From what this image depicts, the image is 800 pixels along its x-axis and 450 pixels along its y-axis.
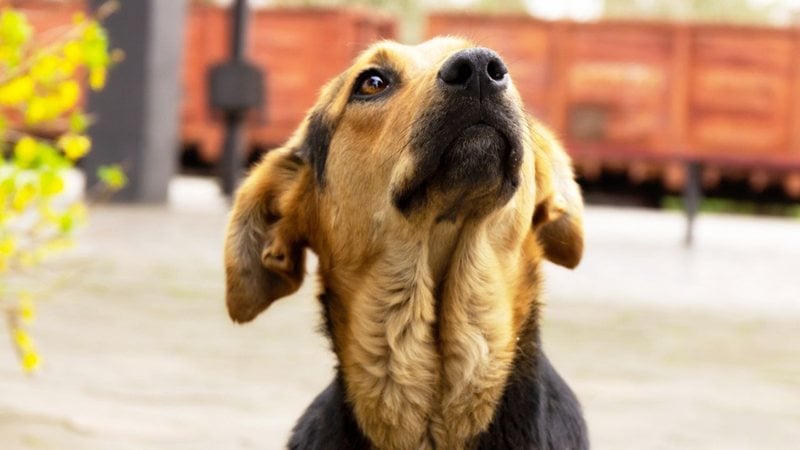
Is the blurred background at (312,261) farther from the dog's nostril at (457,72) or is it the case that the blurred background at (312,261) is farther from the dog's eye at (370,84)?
the dog's nostril at (457,72)

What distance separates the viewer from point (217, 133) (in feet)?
61.4

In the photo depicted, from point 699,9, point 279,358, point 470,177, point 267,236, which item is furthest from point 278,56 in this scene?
point 699,9

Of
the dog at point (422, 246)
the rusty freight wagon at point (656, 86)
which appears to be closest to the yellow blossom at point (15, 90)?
the dog at point (422, 246)

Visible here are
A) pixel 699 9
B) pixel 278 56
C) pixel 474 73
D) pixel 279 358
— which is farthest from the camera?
pixel 699 9

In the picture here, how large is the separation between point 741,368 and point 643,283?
9.94ft

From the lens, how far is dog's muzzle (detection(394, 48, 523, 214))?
2.81m

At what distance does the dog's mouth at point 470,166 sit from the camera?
9.32ft

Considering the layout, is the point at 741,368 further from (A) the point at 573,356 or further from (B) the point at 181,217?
(B) the point at 181,217

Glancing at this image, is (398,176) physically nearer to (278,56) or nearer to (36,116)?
(36,116)

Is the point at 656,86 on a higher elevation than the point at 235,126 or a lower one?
higher

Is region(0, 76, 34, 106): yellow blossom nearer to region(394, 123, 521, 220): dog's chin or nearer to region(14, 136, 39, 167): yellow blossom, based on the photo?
region(14, 136, 39, 167): yellow blossom

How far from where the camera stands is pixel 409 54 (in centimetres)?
325

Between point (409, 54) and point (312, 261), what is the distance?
4544 mm

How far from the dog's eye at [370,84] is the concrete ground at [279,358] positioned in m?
0.60
